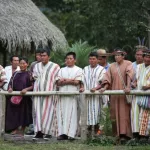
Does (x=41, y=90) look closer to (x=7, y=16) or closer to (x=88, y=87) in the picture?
(x=88, y=87)

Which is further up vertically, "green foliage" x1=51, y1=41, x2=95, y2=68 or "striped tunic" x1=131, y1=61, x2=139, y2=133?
"green foliage" x1=51, y1=41, x2=95, y2=68

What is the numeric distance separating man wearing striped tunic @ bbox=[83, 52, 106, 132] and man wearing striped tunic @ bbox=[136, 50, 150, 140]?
2.61 feet

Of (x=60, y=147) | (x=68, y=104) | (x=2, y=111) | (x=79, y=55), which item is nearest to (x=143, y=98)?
(x=68, y=104)

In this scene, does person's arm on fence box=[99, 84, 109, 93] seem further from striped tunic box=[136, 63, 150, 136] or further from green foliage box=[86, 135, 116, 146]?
green foliage box=[86, 135, 116, 146]

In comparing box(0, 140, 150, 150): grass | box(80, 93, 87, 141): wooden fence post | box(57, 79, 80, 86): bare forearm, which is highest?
box(57, 79, 80, 86): bare forearm

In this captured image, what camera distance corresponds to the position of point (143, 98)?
9.60 metres

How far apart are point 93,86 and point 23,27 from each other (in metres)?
6.03

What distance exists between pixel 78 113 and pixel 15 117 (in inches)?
46.8

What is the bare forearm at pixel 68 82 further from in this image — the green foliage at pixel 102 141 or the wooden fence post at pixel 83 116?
the green foliage at pixel 102 141

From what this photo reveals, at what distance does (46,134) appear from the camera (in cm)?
1019

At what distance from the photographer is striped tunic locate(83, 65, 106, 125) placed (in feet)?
32.9

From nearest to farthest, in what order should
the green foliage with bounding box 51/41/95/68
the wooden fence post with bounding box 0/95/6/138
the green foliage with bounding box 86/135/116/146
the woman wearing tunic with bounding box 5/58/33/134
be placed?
the green foliage with bounding box 86/135/116/146 → the wooden fence post with bounding box 0/95/6/138 → the woman wearing tunic with bounding box 5/58/33/134 → the green foliage with bounding box 51/41/95/68

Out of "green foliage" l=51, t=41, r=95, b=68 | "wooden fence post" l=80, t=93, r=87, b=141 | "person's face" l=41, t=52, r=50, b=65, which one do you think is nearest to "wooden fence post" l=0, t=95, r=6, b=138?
"person's face" l=41, t=52, r=50, b=65

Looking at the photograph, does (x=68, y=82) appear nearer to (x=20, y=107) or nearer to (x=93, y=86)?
(x=93, y=86)
